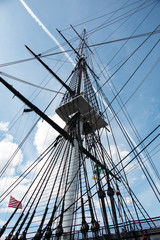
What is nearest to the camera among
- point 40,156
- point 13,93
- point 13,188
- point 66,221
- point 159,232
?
point 159,232

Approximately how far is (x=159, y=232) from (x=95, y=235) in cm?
127

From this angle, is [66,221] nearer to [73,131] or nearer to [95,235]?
[95,235]

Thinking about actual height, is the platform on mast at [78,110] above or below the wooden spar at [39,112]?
above

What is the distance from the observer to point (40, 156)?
6531 mm

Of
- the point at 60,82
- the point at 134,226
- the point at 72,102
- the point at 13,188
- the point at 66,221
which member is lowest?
the point at 134,226

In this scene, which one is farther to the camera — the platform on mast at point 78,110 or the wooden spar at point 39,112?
the platform on mast at point 78,110

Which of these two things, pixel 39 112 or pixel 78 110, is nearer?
pixel 39 112

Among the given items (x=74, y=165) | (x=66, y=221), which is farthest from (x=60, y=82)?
(x=66, y=221)

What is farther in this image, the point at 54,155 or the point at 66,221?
the point at 54,155

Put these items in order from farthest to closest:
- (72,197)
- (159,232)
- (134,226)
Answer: (72,197), (134,226), (159,232)

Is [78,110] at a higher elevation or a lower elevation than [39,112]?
higher

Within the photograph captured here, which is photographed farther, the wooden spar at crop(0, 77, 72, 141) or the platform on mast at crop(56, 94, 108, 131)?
the platform on mast at crop(56, 94, 108, 131)

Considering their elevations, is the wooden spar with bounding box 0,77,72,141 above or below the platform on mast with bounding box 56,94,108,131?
below

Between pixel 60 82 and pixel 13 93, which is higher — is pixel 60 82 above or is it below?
above
